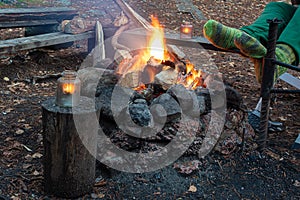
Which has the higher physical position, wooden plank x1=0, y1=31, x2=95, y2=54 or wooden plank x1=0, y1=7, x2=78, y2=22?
wooden plank x1=0, y1=7, x2=78, y2=22

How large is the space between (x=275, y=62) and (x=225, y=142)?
2.55ft

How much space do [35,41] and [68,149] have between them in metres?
2.98

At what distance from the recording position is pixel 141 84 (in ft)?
12.5

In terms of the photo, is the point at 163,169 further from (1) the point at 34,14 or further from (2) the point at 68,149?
(1) the point at 34,14

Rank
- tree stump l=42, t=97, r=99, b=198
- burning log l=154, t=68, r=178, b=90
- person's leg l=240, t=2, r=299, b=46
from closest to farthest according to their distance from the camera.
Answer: tree stump l=42, t=97, r=99, b=198 → person's leg l=240, t=2, r=299, b=46 → burning log l=154, t=68, r=178, b=90

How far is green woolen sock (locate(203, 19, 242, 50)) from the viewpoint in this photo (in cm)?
306

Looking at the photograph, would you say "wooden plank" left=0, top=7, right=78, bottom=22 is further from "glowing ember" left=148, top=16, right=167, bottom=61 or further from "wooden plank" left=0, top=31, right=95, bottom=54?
"glowing ember" left=148, top=16, right=167, bottom=61

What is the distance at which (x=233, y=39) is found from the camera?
309cm

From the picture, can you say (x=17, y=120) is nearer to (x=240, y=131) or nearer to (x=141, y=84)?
(x=141, y=84)

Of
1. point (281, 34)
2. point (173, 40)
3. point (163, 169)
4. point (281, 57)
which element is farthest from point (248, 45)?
→ point (173, 40)

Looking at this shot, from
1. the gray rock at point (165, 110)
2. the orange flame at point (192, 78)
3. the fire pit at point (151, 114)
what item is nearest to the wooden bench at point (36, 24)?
the fire pit at point (151, 114)

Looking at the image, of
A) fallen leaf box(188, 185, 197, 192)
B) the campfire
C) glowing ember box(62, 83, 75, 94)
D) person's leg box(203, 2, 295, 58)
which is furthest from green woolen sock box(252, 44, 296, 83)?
glowing ember box(62, 83, 75, 94)

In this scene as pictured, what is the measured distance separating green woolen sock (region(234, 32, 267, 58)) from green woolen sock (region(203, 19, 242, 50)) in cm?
11

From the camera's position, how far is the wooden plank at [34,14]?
18.4ft
